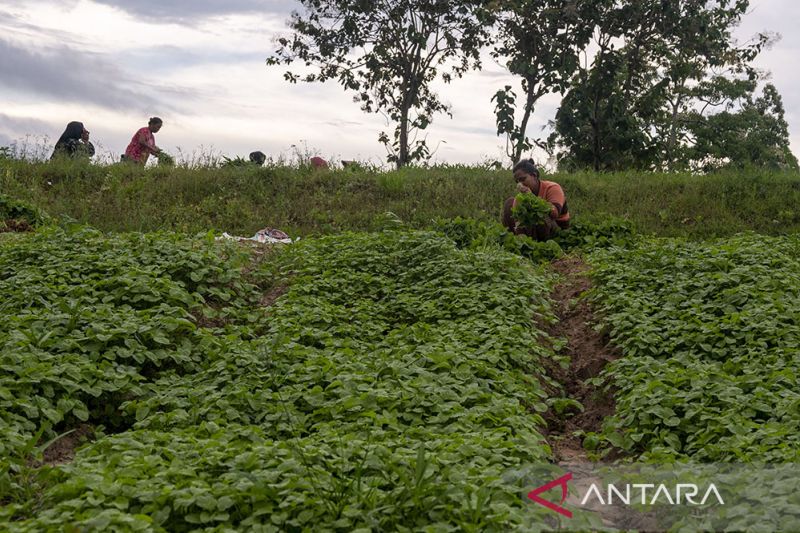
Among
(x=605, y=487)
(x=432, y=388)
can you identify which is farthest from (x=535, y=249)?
(x=605, y=487)

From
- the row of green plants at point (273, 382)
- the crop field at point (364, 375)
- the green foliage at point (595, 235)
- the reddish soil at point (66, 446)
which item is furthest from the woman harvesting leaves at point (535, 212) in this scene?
the reddish soil at point (66, 446)

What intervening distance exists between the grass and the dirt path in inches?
165

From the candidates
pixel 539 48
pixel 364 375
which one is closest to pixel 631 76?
pixel 539 48

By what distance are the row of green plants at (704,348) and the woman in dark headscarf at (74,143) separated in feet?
37.3

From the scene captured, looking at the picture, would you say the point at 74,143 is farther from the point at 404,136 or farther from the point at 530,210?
the point at 530,210

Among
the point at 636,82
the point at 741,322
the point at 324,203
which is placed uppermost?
the point at 636,82

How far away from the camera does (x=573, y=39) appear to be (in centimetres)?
2009

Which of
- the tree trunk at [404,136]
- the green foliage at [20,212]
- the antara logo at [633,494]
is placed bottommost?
the antara logo at [633,494]

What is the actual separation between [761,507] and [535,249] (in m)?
7.74

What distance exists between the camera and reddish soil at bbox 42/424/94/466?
540 cm

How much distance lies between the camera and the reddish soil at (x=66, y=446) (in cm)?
540

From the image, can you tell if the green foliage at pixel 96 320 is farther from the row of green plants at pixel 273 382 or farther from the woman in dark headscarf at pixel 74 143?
the woman in dark headscarf at pixel 74 143

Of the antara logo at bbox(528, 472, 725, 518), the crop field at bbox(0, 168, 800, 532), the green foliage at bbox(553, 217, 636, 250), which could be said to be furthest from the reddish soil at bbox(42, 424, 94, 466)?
the green foliage at bbox(553, 217, 636, 250)

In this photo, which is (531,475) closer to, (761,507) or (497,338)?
(761,507)
